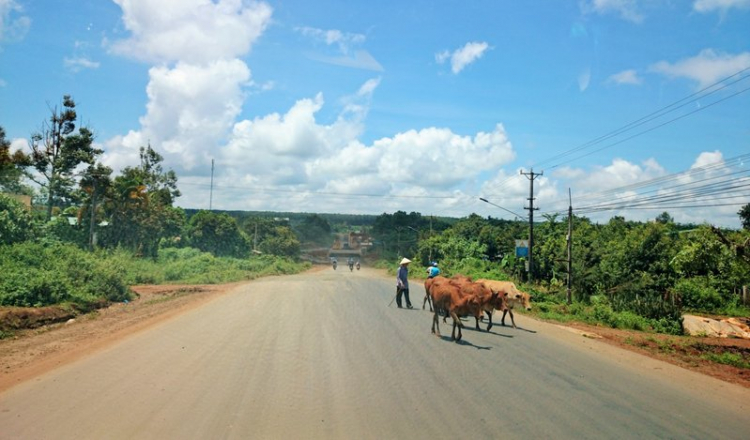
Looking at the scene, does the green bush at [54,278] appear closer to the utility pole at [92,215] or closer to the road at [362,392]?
the road at [362,392]

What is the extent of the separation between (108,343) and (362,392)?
8.39m

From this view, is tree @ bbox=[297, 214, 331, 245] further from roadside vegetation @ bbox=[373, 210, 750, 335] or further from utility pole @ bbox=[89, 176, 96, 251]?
utility pole @ bbox=[89, 176, 96, 251]

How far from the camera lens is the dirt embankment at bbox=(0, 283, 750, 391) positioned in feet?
38.3

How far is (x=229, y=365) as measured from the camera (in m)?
10.3

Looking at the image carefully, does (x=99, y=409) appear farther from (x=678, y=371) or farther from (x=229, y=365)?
(x=678, y=371)

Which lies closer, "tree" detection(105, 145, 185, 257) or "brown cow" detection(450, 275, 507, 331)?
"brown cow" detection(450, 275, 507, 331)

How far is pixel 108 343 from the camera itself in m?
13.8

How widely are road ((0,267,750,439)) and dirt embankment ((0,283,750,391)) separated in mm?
952

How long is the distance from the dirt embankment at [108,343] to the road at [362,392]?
952mm

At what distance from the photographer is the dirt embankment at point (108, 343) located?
11.7m

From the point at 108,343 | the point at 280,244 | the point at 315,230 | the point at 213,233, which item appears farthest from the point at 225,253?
the point at 108,343

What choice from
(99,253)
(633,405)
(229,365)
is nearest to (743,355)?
(633,405)

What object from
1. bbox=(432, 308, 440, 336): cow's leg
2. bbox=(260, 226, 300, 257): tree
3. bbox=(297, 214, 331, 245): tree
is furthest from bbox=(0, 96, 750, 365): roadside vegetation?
bbox=(297, 214, 331, 245): tree

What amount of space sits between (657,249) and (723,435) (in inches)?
979
